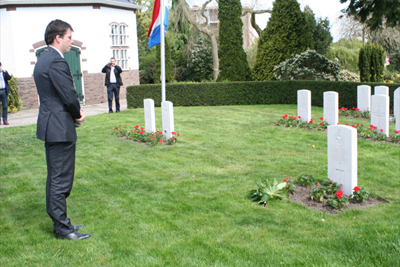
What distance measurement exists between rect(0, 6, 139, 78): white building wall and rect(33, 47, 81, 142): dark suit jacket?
15.9 m

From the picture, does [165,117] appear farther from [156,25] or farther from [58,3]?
[58,3]

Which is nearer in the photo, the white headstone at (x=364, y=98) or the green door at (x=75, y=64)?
the white headstone at (x=364, y=98)

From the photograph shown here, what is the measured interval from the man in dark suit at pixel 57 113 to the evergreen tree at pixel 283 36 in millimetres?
15857

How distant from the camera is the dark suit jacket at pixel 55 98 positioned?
3814 millimetres

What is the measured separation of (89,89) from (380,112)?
14338 millimetres

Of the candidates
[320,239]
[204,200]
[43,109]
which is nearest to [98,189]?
[204,200]

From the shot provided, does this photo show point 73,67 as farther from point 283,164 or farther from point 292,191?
point 292,191

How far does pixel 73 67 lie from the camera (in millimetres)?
19016

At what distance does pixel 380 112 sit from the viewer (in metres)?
9.23

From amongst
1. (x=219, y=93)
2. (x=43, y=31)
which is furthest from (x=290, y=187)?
(x=43, y=31)

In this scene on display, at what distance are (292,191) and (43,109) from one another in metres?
3.44

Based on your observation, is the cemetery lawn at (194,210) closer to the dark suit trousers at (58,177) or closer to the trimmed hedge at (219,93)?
the dark suit trousers at (58,177)

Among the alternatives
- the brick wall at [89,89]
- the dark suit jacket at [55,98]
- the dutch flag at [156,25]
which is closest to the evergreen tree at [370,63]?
the dutch flag at [156,25]

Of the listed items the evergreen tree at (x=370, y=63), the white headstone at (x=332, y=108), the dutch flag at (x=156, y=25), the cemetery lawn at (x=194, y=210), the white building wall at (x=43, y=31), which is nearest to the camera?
the cemetery lawn at (x=194, y=210)
